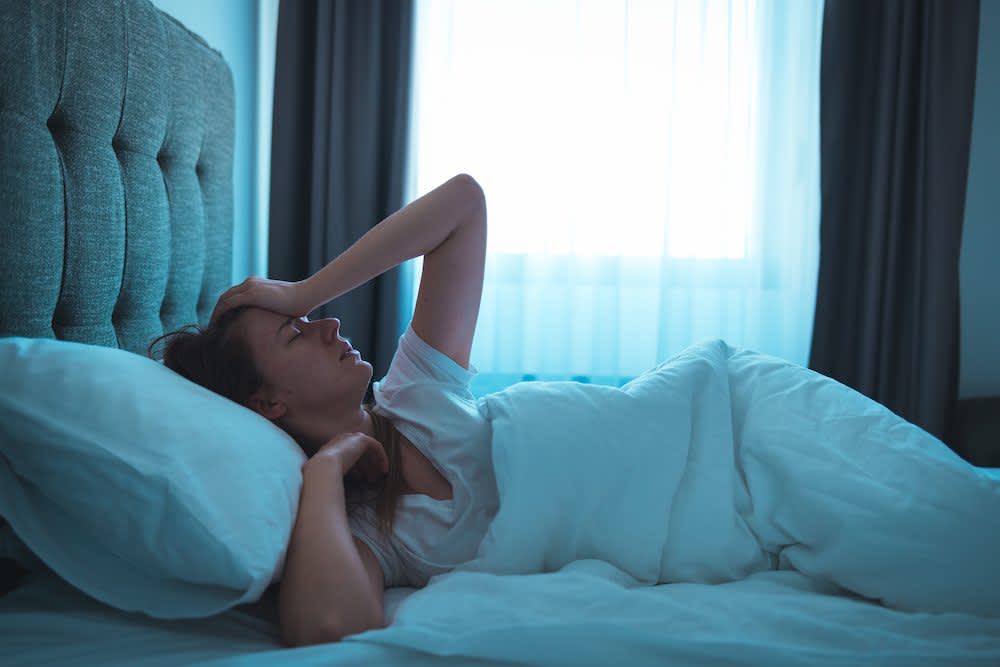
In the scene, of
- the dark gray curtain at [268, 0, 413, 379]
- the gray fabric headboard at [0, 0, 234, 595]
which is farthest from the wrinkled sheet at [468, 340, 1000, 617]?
the dark gray curtain at [268, 0, 413, 379]

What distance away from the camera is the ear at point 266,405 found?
1213 millimetres

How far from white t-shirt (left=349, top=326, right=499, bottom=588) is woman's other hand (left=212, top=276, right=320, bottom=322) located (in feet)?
0.63

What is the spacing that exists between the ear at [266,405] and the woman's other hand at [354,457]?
99mm

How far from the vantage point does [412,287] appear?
275cm

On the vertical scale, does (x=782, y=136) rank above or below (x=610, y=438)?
above

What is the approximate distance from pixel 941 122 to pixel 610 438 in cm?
231

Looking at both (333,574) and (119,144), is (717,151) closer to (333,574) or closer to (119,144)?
(119,144)

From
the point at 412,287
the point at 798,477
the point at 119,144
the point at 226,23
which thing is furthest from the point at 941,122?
the point at 119,144

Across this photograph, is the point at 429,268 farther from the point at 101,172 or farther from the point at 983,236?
the point at 983,236

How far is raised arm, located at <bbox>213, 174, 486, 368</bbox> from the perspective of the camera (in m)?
1.23

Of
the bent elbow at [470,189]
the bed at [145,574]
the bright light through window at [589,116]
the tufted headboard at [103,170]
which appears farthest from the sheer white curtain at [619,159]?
the bent elbow at [470,189]

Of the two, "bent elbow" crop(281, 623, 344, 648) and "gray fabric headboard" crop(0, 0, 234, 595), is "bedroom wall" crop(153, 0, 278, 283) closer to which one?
"gray fabric headboard" crop(0, 0, 234, 595)

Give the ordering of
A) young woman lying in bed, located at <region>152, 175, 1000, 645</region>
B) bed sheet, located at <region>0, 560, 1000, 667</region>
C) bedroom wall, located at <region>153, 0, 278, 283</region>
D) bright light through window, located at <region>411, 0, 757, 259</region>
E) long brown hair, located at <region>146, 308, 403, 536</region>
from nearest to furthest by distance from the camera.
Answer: bed sheet, located at <region>0, 560, 1000, 667</region> → young woman lying in bed, located at <region>152, 175, 1000, 645</region> → long brown hair, located at <region>146, 308, 403, 536</region> → bedroom wall, located at <region>153, 0, 278, 283</region> → bright light through window, located at <region>411, 0, 757, 259</region>

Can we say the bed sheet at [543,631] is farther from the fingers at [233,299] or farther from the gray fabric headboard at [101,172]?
the fingers at [233,299]
